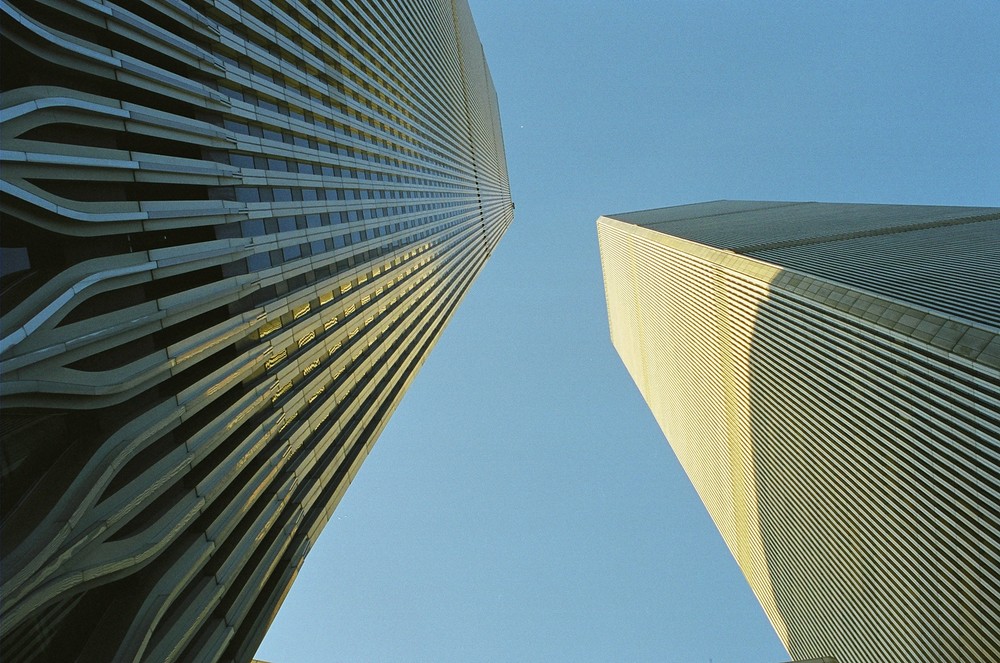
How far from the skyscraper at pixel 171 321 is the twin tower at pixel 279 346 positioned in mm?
111

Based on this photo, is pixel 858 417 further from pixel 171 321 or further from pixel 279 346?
pixel 171 321

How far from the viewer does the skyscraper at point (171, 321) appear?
13.4m

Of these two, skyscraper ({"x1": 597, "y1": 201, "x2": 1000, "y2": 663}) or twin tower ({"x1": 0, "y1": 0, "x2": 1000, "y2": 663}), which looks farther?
skyscraper ({"x1": 597, "y1": 201, "x2": 1000, "y2": 663})

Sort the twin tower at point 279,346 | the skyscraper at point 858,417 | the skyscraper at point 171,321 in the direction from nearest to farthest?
the skyscraper at point 171,321 → the twin tower at point 279,346 → the skyscraper at point 858,417

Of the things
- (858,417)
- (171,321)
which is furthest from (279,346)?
(858,417)

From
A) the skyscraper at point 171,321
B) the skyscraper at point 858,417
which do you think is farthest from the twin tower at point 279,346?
the skyscraper at point 858,417

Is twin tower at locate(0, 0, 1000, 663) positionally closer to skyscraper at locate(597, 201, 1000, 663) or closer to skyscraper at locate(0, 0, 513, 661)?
skyscraper at locate(0, 0, 513, 661)

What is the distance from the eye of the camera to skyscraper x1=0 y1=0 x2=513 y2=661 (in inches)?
526

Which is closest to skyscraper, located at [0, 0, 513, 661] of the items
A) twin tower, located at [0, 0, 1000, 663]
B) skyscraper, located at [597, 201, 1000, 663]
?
twin tower, located at [0, 0, 1000, 663]

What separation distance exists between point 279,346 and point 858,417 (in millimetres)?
42751

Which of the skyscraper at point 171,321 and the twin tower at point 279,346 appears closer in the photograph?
the skyscraper at point 171,321

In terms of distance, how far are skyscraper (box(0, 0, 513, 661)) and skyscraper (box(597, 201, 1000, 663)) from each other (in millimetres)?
36935

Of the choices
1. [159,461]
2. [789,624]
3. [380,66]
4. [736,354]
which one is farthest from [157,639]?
[789,624]

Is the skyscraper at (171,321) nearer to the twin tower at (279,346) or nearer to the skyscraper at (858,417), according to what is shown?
the twin tower at (279,346)
